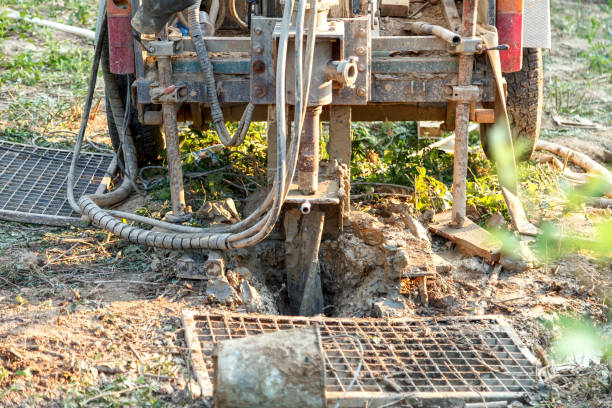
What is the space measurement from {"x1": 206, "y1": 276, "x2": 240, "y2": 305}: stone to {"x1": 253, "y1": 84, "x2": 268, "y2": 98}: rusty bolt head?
0.93 meters

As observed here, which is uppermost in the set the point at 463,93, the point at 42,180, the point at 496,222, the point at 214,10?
the point at 214,10

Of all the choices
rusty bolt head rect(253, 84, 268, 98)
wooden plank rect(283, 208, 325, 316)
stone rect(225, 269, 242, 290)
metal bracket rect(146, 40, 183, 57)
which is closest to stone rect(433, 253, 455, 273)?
wooden plank rect(283, 208, 325, 316)

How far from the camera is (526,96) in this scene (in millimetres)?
4992

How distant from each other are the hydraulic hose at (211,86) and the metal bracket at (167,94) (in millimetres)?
155

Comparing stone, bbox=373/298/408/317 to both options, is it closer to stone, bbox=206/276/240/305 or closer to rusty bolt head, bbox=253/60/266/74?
stone, bbox=206/276/240/305

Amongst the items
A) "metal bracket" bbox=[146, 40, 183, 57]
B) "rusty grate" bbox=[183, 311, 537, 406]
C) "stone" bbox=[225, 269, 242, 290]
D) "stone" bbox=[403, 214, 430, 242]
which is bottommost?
"rusty grate" bbox=[183, 311, 537, 406]

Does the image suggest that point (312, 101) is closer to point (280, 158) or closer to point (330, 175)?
point (280, 158)

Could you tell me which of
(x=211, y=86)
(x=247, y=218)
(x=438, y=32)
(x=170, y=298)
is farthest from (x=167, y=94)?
Result: (x=438, y=32)

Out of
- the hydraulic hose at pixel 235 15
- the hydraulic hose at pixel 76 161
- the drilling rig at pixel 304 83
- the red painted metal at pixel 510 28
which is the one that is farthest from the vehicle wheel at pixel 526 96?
the hydraulic hose at pixel 76 161

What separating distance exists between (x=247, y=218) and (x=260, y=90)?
0.66m

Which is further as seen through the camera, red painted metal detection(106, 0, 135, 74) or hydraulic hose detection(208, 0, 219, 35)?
hydraulic hose detection(208, 0, 219, 35)

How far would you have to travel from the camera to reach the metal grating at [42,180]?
482 centimetres

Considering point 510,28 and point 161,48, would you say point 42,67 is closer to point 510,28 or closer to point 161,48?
point 161,48

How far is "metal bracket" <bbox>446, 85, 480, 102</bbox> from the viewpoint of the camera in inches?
163
